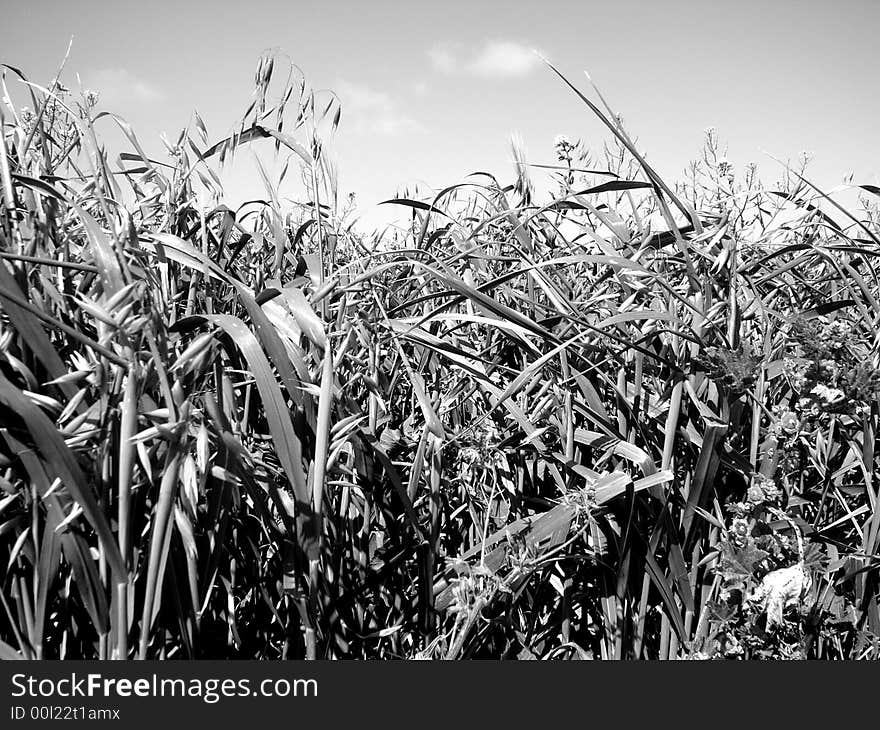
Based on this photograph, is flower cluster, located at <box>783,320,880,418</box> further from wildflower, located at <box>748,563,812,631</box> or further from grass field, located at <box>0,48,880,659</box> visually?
wildflower, located at <box>748,563,812,631</box>

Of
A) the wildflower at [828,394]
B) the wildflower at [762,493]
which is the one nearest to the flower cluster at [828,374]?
the wildflower at [828,394]

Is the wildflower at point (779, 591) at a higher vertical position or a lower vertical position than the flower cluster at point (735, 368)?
lower

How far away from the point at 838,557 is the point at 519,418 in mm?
545

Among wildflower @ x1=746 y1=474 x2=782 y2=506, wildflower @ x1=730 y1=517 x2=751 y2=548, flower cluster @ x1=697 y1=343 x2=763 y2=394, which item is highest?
flower cluster @ x1=697 y1=343 x2=763 y2=394

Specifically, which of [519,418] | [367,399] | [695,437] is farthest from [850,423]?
[367,399]

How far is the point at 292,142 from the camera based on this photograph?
3.86 feet

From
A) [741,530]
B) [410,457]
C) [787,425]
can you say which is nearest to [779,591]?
[741,530]

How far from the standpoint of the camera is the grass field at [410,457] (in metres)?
0.76

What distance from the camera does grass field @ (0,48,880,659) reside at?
762 millimetres

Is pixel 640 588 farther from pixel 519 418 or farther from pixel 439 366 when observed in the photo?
pixel 439 366

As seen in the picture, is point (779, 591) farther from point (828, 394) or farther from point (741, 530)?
point (828, 394)

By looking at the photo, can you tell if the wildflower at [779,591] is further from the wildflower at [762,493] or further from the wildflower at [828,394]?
the wildflower at [828,394]

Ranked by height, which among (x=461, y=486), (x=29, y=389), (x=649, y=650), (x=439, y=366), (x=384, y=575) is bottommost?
(x=649, y=650)

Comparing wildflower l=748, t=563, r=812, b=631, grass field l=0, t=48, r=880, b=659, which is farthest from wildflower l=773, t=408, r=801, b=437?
wildflower l=748, t=563, r=812, b=631
